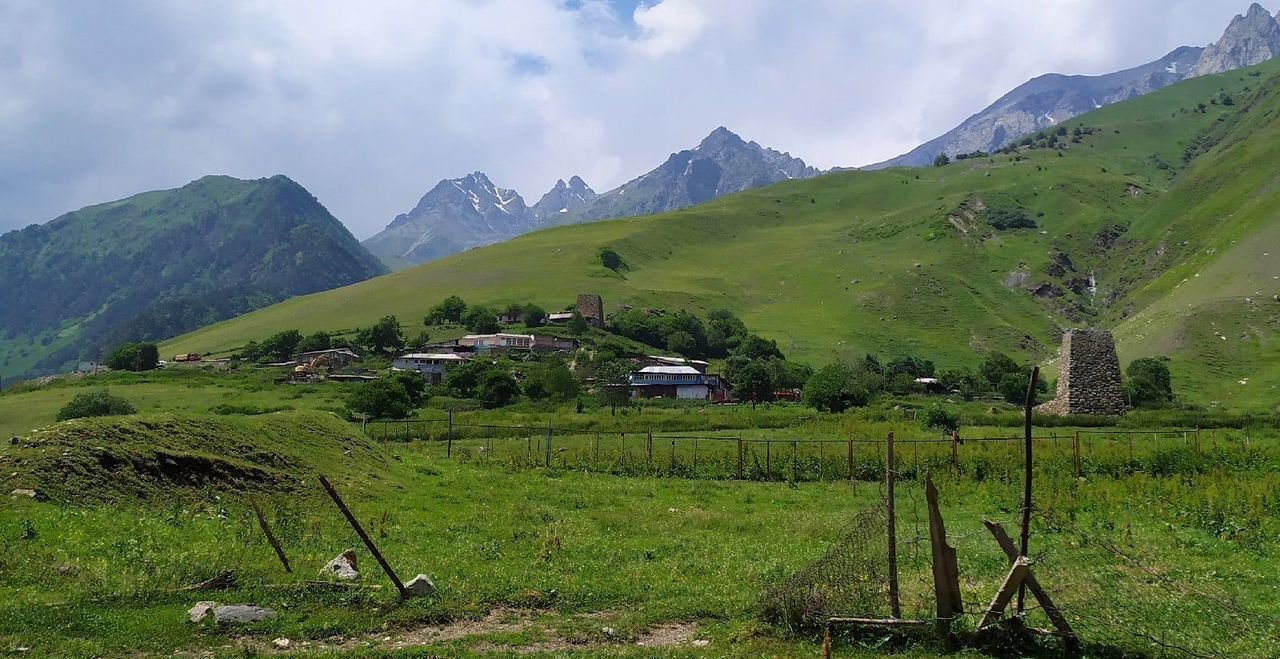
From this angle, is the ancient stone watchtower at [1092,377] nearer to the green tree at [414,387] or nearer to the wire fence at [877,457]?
the wire fence at [877,457]

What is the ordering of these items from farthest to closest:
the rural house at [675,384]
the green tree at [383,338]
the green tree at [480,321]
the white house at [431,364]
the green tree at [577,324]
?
the green tree at [480,321] → the green tree at [577,324] → the green tree at [383,338] → the white house at [431,364] → the rural house at [675,384]

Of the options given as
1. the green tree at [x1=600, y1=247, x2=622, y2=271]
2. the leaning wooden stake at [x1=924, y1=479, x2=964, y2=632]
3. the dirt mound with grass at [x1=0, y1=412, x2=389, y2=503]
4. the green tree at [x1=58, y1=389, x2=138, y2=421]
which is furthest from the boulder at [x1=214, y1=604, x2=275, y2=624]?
the green tree at [x1=600, y1=247, x2=622, y2=271]

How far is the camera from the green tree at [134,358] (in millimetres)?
118062

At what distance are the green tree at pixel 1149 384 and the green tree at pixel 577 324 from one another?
7812 centimetres

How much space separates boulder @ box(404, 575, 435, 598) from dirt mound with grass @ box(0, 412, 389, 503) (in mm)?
8449

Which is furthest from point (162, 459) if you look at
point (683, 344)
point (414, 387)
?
point (683, 344)

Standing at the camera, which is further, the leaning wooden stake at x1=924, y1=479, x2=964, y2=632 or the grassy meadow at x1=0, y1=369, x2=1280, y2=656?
the grassy meadow at x1=0, y1=369, x2=1280, y2=656

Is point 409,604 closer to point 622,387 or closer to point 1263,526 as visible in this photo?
point 1263,526

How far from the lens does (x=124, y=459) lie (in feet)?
60.5

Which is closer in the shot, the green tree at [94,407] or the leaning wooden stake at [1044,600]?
the leaning wooden stake at [1044,600]

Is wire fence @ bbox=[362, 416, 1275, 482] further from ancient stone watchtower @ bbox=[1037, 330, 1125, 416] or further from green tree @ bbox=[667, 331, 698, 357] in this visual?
green tree @ bbox=[667, 331, 698, 357]

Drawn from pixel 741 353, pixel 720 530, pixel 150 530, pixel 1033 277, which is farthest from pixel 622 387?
pixel 1033 277

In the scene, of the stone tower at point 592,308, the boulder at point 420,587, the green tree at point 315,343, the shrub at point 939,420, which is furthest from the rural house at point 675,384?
the boulder at point 420,587

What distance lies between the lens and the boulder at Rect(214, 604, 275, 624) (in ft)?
38.0
